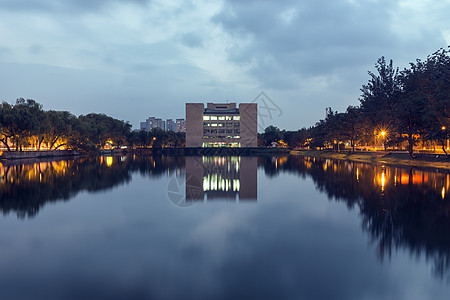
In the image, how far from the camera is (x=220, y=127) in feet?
560

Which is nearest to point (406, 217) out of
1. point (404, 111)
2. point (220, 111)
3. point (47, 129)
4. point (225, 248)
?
point (225, 248)

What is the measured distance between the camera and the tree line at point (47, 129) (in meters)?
65.7

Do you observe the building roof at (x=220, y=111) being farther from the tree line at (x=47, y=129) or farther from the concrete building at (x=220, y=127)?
the tree line at (x=47, y=129)

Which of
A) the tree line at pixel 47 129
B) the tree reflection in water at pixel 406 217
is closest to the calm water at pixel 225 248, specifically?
the tree reflection in water at pixel 406 217

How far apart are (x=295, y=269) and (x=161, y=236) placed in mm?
5293

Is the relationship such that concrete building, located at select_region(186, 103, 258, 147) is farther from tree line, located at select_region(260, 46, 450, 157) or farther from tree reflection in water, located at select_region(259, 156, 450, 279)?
tree reflection in water, located at select_region(259, 156, 450, 279)

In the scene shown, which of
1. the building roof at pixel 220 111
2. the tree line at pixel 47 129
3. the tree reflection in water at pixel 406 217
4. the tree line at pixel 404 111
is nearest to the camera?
the tree reflection in water at pixel 406 217

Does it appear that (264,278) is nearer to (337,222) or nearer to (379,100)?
(337,222)

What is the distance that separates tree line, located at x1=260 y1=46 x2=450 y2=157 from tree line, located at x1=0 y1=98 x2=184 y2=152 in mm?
72448

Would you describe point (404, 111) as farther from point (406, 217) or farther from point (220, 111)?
point (220, 111)

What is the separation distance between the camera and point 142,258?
9.30 m

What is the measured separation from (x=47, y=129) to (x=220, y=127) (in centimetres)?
10444

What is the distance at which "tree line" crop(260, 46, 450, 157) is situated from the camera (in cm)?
4338

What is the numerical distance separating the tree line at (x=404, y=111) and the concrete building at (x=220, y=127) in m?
61.0
